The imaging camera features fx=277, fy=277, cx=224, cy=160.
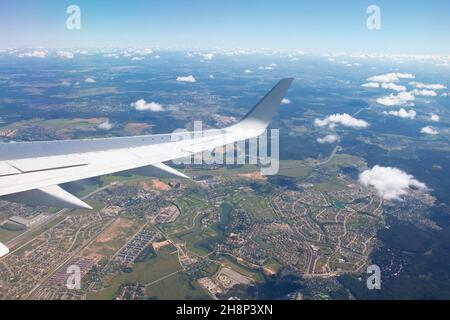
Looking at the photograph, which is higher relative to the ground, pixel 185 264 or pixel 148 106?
pixel 148 106

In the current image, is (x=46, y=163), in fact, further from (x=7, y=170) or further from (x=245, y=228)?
(x=245, y=228)

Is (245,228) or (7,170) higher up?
(7,170)

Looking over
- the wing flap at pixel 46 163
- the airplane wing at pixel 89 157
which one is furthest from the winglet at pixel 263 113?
the wing flap at pixel 46 163

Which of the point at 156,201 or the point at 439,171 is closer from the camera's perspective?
the point at 156,201

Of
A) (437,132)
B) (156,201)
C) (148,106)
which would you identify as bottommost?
(156,201)

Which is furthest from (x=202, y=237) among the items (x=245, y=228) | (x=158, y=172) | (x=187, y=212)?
A: (x=158, y=172)

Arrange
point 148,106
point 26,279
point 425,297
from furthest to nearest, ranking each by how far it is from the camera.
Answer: point 148,106
point 425,297
point 26,279
